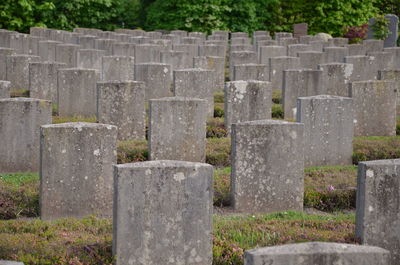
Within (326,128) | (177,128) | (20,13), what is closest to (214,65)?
(326,128)

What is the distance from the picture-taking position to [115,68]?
18641 mm

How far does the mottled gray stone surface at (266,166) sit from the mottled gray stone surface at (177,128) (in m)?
2.00

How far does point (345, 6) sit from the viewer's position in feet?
129

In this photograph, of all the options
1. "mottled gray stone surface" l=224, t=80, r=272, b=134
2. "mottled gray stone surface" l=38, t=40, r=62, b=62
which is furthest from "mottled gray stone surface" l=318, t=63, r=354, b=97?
"mottled gray stone surface" l=38, t=40, r=62, b=62

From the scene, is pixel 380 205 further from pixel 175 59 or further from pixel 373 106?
pixel 175 59

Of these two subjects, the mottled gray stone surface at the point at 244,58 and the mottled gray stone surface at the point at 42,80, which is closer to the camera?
the mottled gray stone surface at the point at 42,80

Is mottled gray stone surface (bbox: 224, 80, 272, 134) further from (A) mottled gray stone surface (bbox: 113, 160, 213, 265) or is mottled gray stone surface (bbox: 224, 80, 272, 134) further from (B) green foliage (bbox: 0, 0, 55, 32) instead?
(B) green foliage (bbox: 0, 0, 55, 32)

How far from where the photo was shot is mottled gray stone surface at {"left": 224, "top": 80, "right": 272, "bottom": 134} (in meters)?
14.2

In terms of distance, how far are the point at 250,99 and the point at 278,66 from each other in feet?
19.2

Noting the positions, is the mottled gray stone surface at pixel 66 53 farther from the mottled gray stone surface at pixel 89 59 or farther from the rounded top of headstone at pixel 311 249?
the rounded top of headstone at pixel 311 249

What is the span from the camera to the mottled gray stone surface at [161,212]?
7848mm

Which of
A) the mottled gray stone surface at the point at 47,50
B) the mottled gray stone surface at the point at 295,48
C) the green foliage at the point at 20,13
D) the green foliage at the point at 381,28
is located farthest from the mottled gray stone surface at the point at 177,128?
the green foliage at the point at 381,28

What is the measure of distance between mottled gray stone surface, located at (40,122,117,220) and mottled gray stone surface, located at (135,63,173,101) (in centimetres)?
687

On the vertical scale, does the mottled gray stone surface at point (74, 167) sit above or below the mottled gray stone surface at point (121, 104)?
below
